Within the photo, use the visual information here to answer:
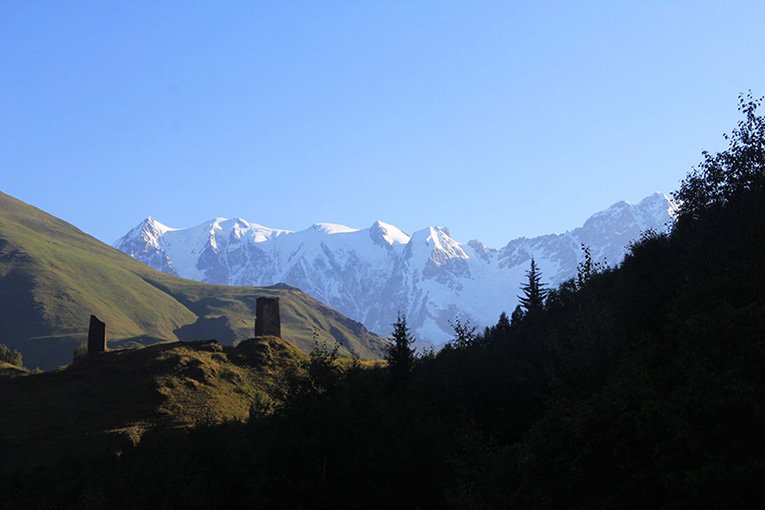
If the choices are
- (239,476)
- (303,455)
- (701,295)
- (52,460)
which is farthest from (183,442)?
(701,295)

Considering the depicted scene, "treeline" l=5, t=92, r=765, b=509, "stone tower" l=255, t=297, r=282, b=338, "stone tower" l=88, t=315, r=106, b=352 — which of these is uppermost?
"stone tower" l=255, t=297, r=282, b=338

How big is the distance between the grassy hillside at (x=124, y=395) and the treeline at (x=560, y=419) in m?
6.47

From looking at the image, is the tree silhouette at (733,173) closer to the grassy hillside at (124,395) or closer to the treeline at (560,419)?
the treeline at (560,419)

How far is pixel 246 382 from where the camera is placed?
3794 inches

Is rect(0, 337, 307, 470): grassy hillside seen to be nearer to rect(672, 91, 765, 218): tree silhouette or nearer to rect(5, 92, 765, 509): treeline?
rect(5, 92, 765, 509): treeline

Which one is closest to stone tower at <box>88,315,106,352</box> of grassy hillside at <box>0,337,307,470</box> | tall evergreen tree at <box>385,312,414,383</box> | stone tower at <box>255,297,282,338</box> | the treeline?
grassy hillside at <box>0,337,307,470</box>

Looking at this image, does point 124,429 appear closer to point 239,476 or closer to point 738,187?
point 239,476

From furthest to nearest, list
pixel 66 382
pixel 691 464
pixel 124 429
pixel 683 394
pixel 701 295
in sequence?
pixel 66 382 → pixel 124 429 → pixel 701 295 → pixel 683 394 → pixel 691 464

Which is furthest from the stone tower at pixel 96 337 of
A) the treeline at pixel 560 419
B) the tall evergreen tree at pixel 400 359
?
the tall evergreen tree at pixel 400 359

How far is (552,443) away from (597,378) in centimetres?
1456

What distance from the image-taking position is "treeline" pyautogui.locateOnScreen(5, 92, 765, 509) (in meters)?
32.7

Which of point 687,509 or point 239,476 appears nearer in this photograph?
point 687,509

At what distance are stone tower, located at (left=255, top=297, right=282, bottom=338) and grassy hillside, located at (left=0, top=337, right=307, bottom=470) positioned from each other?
882 centimetres

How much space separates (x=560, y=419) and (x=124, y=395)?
6420cm
